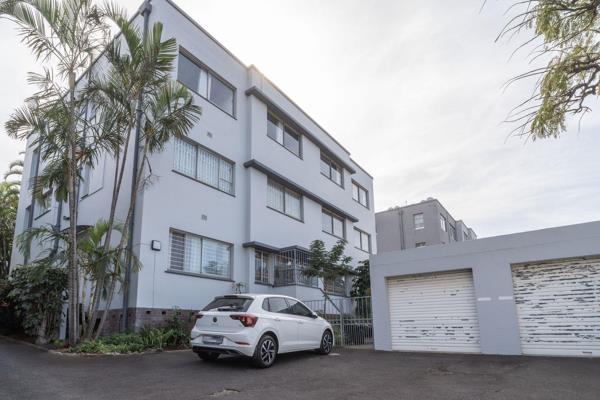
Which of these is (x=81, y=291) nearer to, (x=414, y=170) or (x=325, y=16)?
(x=325, y=16)

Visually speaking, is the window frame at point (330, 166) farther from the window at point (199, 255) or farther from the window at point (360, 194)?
the window at point (199, 255)

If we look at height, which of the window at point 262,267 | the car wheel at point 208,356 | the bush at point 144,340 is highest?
the window at point 262,267

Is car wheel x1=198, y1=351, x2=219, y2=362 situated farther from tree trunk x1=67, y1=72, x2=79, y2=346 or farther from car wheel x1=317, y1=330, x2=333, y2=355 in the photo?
tree trunk x1=67, y1=72, x2=79, y2=346

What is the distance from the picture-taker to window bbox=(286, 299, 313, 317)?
995 centimetres

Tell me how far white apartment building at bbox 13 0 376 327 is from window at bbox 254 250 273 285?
0.13 ft

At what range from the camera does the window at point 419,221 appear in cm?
3925

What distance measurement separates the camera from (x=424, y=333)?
12062mm

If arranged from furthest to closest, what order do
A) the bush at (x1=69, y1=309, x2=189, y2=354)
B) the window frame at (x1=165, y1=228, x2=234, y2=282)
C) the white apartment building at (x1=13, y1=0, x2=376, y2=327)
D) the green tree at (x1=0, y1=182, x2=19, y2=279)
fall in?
the green tree at (x1=0, y1=182, x2=19, y2=279) → the window frame at (x1=165, y1=228, x2=234, y2=282) → the white apartment building at (x1=13, y1=0, x2=376, y2=327) → the bush at (x1=69, y1=309, x2=189, y2=354)

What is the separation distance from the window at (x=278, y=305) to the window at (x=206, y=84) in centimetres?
920

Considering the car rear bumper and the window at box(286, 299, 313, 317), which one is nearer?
the car rear bumper

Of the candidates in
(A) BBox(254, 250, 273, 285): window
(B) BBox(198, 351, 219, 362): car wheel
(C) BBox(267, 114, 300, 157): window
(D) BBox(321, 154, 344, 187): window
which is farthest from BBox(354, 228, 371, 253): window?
(B) BBox(198, 351, 219, 362): car wheel

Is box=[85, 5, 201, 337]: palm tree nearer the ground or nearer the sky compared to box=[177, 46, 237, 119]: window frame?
nearer the ground

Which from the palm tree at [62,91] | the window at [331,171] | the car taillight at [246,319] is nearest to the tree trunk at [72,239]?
the palm tree at [62,91]

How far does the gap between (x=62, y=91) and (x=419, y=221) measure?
3379 cm
